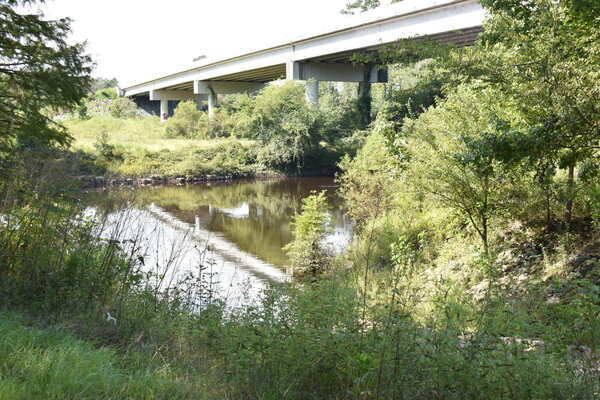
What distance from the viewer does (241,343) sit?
3951 mm

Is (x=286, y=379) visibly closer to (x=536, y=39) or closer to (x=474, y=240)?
(x=536, y=39)

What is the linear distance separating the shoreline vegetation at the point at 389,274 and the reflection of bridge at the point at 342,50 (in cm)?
213

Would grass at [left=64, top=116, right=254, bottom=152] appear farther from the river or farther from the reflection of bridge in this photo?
the reflection of bridge

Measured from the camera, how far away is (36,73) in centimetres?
846

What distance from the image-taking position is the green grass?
3.14 metres

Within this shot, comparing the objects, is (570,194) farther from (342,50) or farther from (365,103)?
(365,103)

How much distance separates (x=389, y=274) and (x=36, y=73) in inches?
236

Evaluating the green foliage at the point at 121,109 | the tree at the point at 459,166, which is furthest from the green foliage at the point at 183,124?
the tree at the point at 459,166

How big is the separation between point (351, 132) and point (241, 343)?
36591 millimetres

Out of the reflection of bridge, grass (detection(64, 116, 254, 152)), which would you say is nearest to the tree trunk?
the reflection of bridge

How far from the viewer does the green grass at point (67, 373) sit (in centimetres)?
314

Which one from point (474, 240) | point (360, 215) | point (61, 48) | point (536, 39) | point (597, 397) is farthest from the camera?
point (360, 215)

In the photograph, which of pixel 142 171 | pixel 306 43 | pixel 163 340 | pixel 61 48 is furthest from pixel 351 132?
pixel 163 340

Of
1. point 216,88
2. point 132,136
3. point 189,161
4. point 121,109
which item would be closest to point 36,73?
point 189,161
